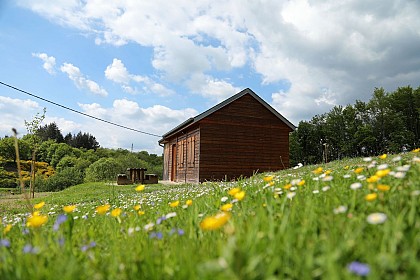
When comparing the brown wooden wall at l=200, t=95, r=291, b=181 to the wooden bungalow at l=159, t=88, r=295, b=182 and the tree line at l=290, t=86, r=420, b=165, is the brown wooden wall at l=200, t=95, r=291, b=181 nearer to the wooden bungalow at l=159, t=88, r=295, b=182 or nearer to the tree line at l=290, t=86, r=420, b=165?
the wooden bungalow at l=159, t=88, r=295, b=182

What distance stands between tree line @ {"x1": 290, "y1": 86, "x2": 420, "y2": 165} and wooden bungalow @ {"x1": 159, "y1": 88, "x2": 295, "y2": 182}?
22573mm

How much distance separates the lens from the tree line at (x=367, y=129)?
144 ft

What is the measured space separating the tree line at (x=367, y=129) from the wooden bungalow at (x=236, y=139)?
74.1ft

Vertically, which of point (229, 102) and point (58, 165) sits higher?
point (229, 102)

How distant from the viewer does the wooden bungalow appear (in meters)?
18.2

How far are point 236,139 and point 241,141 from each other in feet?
1.06

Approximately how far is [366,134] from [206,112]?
116 ft

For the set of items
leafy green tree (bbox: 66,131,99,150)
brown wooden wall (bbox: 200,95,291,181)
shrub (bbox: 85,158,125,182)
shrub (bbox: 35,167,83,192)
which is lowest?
shrub (bbox: 35,167,83,192)

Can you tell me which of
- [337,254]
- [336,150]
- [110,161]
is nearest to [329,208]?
[337,254]

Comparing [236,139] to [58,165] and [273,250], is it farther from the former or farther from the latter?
[58,165]

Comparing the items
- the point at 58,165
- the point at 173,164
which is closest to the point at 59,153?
the point at 58,165

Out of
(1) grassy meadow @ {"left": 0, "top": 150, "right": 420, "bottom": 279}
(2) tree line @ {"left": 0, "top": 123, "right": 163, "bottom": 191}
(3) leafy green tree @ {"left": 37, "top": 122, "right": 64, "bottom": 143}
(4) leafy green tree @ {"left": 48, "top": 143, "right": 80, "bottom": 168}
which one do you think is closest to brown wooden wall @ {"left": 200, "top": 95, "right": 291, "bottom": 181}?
(2) tree line @ {"left": 0, "top": 123, "right": 163, "bottom": 191}

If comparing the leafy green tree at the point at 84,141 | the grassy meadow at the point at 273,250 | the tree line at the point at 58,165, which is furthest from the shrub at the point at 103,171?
the leafy green tree at the point at 84,141

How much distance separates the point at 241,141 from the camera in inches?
747
